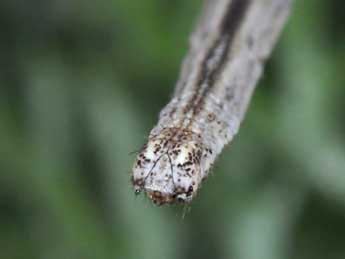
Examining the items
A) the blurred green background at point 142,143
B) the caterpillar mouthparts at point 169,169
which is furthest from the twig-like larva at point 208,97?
the blurred green background at point 142,143

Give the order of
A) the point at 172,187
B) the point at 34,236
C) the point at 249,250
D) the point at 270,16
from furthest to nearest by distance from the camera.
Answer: the point at 34,236
the point at 249,250
the point at 270,16
the point at 172,187

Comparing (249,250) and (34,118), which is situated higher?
(34,118)

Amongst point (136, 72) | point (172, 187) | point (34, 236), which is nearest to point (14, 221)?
point (34, 236)

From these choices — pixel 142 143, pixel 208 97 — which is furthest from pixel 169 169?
pixel 142 143

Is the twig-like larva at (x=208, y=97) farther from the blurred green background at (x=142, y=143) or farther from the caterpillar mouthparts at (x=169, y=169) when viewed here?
the blurred green background at (x=142, y=143)

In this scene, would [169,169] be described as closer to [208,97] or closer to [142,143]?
[208,97]

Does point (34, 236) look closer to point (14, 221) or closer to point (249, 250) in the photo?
point (14, 221)

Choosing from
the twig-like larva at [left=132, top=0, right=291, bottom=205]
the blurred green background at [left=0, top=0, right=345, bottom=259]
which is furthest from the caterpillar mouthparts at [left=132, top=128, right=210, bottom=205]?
the blurred green background at [left=0, top=0, right=345, bottom=259]
